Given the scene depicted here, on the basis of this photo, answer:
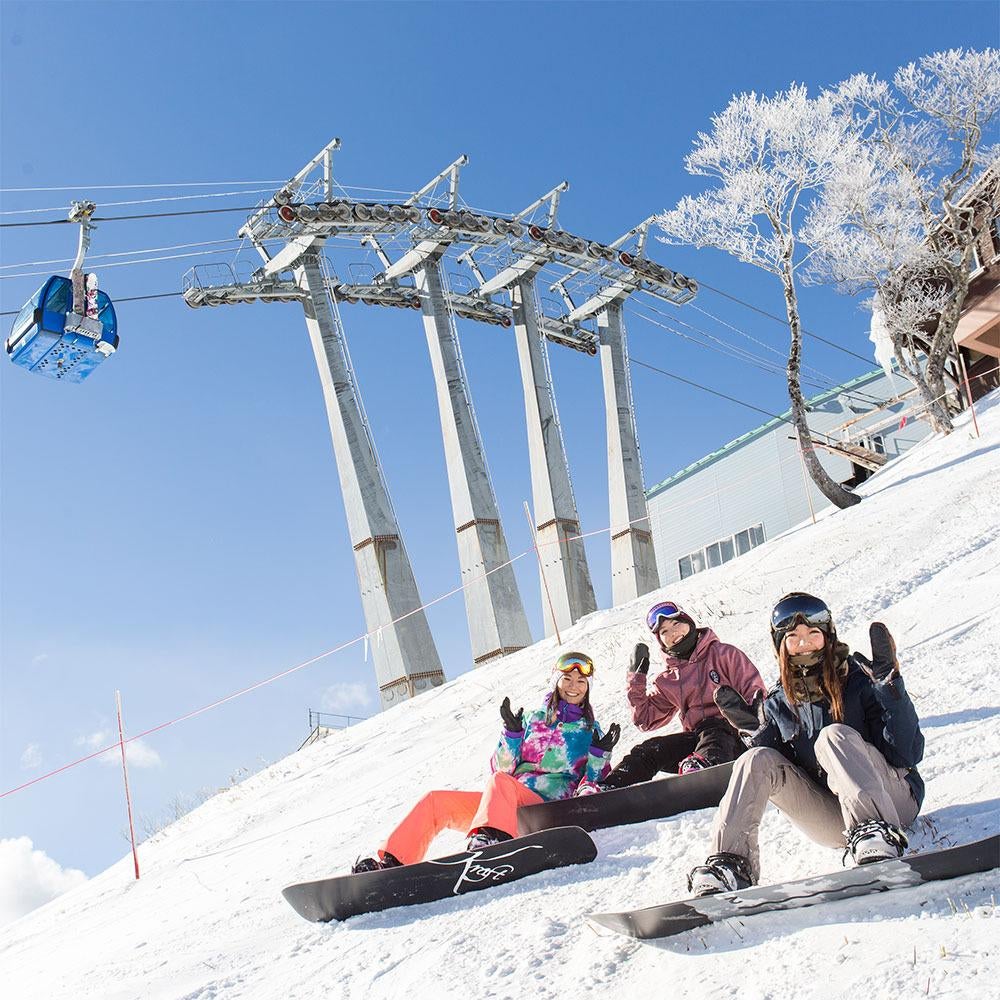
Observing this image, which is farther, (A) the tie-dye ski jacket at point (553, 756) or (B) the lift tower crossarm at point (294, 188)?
(B) the lift tower crossarm at point (294, 188)

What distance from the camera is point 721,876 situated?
360cm

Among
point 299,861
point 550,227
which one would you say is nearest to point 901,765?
point 299,861

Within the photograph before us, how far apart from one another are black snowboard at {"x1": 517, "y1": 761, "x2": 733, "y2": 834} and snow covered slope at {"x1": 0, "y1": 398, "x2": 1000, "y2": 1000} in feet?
0.33

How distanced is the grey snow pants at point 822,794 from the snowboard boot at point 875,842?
61mm

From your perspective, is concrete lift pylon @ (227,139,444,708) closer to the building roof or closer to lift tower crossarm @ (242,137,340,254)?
lift tower crossarm @ (242,137,340,254)

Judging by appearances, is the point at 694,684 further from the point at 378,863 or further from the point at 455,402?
the point at 455,402

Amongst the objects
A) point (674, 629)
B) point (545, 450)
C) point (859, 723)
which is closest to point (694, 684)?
point (674, 629)

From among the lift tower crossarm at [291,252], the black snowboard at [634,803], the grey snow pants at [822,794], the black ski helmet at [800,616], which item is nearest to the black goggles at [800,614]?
the black ski helmet at [800,616]

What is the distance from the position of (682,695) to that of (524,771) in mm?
1060

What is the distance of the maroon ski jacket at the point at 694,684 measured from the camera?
5.84 metres

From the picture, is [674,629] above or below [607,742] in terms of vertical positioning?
above

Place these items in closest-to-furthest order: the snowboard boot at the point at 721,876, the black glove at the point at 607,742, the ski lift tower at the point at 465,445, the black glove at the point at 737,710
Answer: the snowboard boot at the point at 721,876 < the black glove at the point at 737,710 < the black glove at the point at 607,742 < the ski lift tower at the point at 465,445

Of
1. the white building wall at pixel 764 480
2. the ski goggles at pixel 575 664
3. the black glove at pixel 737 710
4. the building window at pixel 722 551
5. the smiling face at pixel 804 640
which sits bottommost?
the black glove at pixel 737 710

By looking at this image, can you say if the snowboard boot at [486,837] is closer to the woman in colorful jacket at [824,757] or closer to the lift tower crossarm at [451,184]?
the woman in colorful jacket at [824,757]
